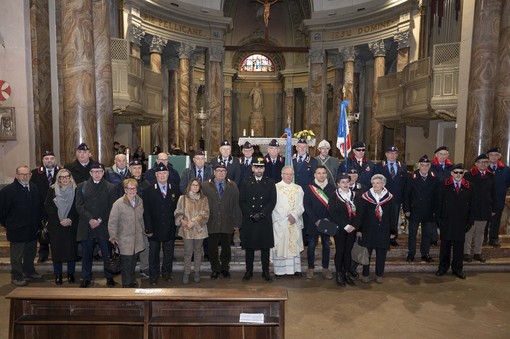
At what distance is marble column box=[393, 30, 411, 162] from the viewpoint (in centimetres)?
1867

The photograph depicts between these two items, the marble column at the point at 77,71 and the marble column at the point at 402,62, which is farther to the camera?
the marble column at the point at 402,62

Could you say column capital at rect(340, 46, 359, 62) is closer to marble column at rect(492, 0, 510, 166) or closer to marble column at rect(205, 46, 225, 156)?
marble column at rect(205, 46, 225, 156)

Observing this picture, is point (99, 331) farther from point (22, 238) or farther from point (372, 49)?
point (372, 49)

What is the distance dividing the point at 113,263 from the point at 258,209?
111 inches

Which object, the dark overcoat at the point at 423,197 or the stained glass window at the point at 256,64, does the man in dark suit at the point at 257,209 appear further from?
the stained glass window at the point at 256,64

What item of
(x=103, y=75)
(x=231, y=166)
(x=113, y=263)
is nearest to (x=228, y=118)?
(x=103, y=75)

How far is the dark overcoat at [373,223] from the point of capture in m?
6.44

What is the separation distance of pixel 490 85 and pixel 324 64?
13414 millimetres

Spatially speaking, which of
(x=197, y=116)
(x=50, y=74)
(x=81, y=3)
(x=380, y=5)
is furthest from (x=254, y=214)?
(x=380, y=5)

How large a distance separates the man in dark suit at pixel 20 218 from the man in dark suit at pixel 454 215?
716 centimetres

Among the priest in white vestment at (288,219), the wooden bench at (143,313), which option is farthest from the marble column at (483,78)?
the wooden bench at (143,313)

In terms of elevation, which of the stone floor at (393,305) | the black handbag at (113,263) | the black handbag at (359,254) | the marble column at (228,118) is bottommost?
the stone floor at (393,305)

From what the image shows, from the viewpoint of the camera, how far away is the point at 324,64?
22.8 m

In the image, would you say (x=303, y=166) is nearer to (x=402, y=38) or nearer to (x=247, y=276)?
(x=247, y=276)
